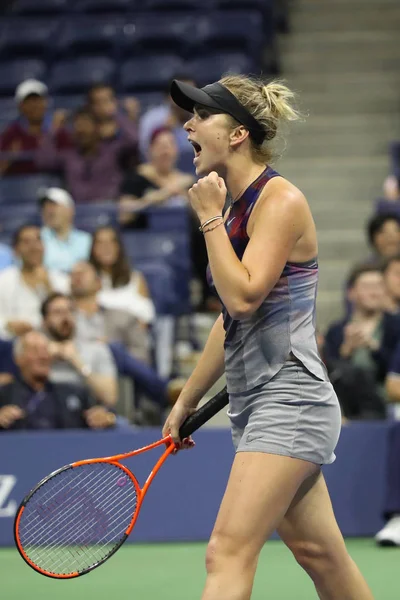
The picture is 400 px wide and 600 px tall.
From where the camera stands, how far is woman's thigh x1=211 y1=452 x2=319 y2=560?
10.3ft

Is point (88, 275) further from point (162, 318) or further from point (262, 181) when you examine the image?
point (262, 181)

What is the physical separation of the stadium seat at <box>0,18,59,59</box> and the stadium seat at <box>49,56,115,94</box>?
0.43m

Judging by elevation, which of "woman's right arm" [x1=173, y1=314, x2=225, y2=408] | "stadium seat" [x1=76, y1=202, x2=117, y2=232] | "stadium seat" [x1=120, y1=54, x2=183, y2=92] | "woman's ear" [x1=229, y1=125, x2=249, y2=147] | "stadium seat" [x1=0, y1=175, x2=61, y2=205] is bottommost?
"stadium seat" [x1=76, y1=202, x2=117, y2=232]

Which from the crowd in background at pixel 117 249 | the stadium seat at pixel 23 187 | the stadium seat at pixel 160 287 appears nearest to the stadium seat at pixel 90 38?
the crowd in background at pixel 117 249

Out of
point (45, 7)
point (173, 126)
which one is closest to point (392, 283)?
point (173, 126)

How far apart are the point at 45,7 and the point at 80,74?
1.23m

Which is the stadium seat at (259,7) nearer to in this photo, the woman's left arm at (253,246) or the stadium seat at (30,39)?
the stadium seat at (30,39)

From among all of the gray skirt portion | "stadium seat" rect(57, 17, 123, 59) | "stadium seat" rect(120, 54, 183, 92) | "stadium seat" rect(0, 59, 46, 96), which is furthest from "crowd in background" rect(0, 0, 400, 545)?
the gray skirt portion

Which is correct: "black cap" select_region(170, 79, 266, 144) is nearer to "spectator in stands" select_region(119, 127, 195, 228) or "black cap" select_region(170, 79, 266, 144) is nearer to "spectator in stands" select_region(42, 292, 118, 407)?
"spectator in stands" select_region(42, 292, 118, 407)

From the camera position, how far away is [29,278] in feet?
25.7

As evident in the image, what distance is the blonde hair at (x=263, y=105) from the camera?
3375 mm

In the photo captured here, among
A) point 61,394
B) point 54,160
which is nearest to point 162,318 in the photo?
point 61,394

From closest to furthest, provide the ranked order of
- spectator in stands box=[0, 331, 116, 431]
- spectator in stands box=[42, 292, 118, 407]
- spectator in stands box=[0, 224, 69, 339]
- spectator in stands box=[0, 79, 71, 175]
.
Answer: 1. spectator in stands box=[0, 331, 116, 431]
2. spectator in stands box=[42, 292, 118, 407]
3. spectator in stands box=[0, 224, 69, 339]
4. spectator in stands box=[0, 79, 71, 175]

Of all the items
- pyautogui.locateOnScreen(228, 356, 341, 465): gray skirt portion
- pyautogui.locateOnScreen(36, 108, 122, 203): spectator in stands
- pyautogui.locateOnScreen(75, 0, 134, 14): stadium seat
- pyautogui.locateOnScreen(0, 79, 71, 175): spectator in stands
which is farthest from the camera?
pyautogui.locateOnScreen(75, 0, 134, 14): stadium seat
